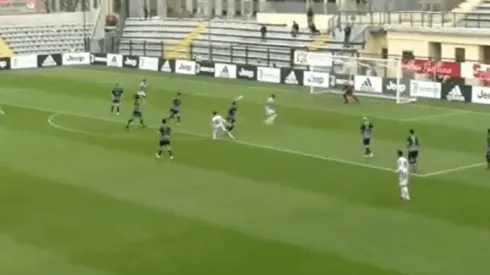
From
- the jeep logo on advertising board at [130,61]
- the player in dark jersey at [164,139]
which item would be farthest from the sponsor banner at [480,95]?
the jeep logo on advertising board at [130,61]

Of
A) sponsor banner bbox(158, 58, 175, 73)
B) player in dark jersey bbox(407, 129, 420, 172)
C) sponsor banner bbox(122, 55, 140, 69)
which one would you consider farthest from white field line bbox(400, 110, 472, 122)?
sponsor banner bbox(122, 55, 140, 69)

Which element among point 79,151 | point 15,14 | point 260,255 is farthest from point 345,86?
point 15,14

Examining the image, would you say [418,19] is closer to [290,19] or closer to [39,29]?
[290,19]

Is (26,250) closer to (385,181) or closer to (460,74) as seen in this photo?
(385,181)

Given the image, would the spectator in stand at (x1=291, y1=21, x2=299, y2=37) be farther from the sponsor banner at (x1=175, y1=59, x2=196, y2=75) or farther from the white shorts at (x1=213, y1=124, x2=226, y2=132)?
the white shorts at (x1=213, y1=124, x2=226, y2=132)

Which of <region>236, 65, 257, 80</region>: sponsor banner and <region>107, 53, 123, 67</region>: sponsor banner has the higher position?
<region>107, 53, 123, 67</region>: sponsor banner

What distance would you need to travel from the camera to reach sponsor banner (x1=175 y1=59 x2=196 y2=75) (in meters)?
67.8

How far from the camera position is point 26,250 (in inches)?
935

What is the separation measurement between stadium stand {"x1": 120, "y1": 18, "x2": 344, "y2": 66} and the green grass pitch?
19665 millimetres

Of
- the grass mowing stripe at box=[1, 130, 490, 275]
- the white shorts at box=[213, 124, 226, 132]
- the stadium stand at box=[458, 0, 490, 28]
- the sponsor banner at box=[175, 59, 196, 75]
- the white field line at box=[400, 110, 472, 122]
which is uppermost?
the stadium stand at box=[458, 0, 490, 28]

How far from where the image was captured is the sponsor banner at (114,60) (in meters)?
73.6

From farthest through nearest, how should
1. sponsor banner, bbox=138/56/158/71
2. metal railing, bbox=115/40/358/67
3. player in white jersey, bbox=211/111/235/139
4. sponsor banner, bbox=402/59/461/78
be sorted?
sponsor banner, bbox=138/56/158/71
metal railing, bbox=115/40/358/67
sponsor banner, bbox=402/59/461/78
player in white jersey, bbox=211/111/235/139

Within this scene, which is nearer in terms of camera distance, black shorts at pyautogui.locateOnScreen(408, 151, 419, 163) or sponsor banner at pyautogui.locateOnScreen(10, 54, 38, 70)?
black shorts at pyautogui.locateOnScreen(408, 151, 419, 163)

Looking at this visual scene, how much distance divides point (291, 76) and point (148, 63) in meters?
14.6
